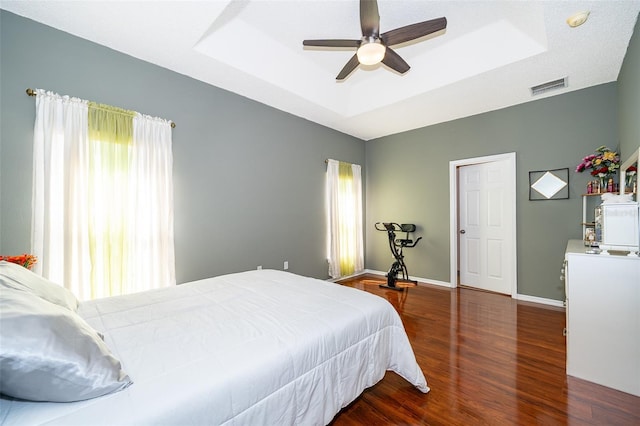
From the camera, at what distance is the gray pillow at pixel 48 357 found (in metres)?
0.75

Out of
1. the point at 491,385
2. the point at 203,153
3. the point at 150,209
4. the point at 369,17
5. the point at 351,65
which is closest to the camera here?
the point at 491,385

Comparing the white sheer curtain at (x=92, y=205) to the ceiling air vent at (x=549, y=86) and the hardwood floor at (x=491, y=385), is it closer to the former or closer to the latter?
the hardwood floor at (x=491, y=385)

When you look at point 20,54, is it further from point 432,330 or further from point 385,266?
point 385,266

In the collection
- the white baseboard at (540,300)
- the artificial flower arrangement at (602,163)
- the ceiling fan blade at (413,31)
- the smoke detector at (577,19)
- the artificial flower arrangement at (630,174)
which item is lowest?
the white baseboard at (540,300)

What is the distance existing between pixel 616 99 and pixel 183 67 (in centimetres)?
510

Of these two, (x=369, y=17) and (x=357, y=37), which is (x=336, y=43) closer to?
(x=369, y=17)

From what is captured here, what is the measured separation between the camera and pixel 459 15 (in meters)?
2.71

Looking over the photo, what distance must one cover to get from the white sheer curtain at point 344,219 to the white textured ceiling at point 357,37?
135 centimetres

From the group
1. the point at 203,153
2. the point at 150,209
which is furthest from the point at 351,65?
the point at 150,209

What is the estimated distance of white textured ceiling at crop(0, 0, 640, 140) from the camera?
2.19m

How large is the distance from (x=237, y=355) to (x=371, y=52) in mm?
2436

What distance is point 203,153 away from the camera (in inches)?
127

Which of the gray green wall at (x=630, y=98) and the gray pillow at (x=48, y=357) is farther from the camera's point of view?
the gray green wall at (x=630, y=98)

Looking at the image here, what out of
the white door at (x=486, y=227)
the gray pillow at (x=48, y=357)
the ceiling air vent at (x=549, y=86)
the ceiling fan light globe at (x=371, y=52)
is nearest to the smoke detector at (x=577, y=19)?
the ceiling air vent at (x=549, y=86)
